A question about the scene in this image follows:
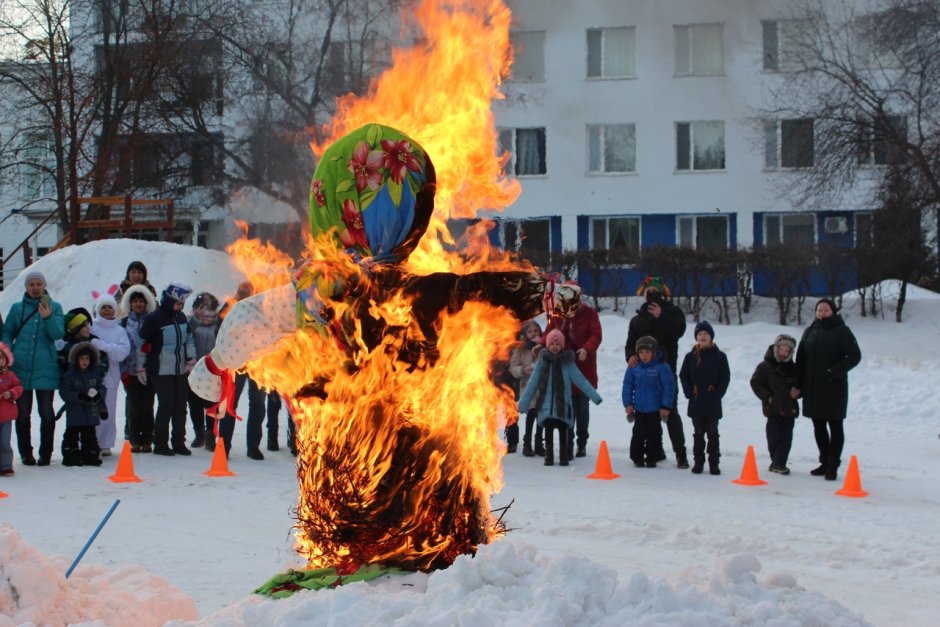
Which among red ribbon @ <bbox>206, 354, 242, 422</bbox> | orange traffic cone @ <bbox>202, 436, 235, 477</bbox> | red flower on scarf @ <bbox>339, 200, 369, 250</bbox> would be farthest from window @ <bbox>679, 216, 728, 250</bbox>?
red flower on scarf @ <bbox>339, 200, 369, 250</bbox>

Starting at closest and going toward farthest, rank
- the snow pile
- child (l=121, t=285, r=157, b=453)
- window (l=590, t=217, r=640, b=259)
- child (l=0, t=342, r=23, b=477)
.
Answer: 1. the snow pile
2. child (l=0, t=342, r=23, b=477)
3. child (l=121, t=285, r=157, b=453)
4. window (l=590, t=217, r=640, b=259)

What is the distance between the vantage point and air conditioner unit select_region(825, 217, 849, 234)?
31.7m

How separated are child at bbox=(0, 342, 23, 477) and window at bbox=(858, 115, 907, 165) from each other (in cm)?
1703

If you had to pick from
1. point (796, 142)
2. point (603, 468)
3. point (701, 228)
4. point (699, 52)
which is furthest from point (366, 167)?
point (701, 228)

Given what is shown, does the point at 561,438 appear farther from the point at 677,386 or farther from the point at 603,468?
the point at 677,386

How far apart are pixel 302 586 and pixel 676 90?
2910cm

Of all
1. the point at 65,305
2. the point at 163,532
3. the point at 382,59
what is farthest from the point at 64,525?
the point at 382,59

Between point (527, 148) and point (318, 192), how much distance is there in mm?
28828

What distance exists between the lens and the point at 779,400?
38.2 feet

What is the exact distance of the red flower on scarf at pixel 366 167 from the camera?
4547 millimetres

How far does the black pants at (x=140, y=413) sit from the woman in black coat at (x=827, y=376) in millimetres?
6722

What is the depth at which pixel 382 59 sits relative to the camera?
2538cm

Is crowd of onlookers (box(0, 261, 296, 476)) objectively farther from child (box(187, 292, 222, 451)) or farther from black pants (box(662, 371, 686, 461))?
black pants (box(662, 371, 686, 461))

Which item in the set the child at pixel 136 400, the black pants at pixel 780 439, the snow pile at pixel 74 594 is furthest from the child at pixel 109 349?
the black pants at pixel 780 439
